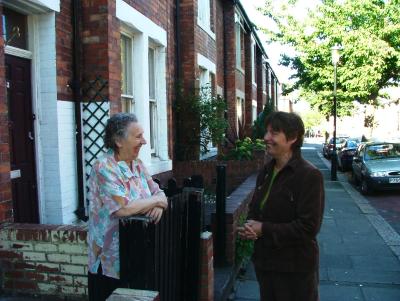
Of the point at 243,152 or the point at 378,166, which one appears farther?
the point at 378,166

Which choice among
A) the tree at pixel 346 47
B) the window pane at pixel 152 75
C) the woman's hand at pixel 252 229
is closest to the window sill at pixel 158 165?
the window pane at pixel 152 75

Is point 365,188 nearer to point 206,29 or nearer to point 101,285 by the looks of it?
point 206,29

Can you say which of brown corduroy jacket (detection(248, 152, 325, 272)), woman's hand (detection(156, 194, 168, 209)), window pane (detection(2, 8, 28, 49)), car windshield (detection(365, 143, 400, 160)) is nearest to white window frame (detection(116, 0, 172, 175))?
window pane (detection(2, 8, 28, 49))

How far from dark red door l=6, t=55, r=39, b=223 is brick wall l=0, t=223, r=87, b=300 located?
911 millimetres

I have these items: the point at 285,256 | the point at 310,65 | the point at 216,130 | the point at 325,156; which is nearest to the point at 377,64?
the point at 310,65

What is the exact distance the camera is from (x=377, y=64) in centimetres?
1894

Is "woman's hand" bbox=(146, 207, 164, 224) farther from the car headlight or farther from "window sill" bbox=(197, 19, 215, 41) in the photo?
the car headlight

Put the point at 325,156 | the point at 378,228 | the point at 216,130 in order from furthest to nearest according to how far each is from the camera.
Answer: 1. the point at 325,156
2. the point at 216,130
3. the point at 378,228

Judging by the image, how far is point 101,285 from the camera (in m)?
3.04

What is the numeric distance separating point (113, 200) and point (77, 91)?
3.37m

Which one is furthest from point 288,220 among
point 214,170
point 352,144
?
point 352,144

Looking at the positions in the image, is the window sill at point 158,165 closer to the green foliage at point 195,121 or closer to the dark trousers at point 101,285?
the green foliage at point 195,121

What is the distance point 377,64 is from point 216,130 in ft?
37.4

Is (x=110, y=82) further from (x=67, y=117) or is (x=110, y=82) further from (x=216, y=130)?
(x=216, y=130)
